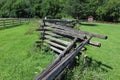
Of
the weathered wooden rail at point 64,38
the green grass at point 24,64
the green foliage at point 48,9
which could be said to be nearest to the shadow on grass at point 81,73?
the weathered wooden rail at point 64,38

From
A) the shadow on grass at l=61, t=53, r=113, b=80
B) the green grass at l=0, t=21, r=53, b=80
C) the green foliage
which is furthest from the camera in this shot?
the green foliage

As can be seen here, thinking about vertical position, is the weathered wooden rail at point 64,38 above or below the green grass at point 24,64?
above

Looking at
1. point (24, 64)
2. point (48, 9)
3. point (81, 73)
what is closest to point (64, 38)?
point (24, 64)

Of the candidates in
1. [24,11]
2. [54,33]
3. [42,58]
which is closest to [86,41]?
[42,58]

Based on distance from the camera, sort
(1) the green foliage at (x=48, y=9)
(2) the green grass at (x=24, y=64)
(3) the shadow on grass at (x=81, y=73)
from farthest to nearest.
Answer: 1. (1) the green foliage at (x=48, y=9)
2. (2) the green grass at (x=24, y=64)
3. (3) the shadow on grass at (x=81, y=73)

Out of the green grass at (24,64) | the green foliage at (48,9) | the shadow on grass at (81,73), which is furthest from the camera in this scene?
the green foliage at (48,9)

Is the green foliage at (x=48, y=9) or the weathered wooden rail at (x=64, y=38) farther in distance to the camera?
the green foliage at (x=48, y=9)

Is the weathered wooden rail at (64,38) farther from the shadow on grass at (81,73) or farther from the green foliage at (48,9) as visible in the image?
the green foliage at (48,9)

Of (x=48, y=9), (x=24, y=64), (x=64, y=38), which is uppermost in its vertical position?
(x=48, y=9)

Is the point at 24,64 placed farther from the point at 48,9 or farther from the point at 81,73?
the point at 48,9

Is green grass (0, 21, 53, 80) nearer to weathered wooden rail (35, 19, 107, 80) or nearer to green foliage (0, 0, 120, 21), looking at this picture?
weathered wooden rail (35, 19, 107, 80)

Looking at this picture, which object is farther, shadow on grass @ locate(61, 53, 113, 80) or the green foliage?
the green foliage

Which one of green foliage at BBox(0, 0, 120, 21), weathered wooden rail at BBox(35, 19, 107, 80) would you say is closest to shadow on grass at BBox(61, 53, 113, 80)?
weathered wooden rail at BBox(35, 19, 107, 80)

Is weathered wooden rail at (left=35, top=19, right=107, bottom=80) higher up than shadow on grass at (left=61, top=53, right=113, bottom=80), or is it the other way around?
weathered wooden rail at (left=35, top=19, right=107, bottom=80)
